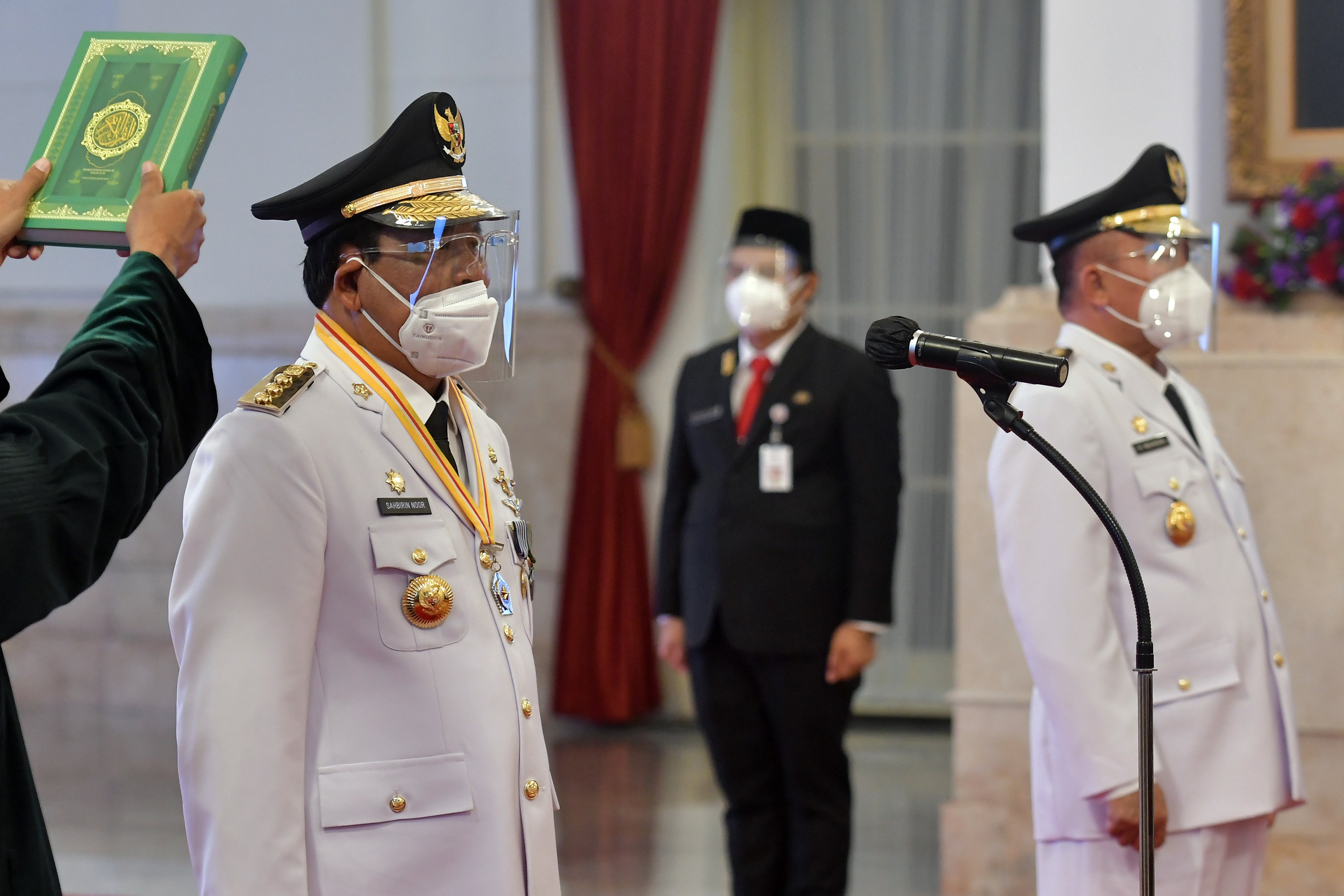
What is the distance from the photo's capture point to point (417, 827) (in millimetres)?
1431

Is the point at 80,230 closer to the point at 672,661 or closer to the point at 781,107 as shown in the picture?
the point at 672,661

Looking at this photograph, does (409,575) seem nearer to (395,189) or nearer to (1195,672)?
(395,189)

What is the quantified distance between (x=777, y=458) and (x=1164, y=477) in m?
1.14

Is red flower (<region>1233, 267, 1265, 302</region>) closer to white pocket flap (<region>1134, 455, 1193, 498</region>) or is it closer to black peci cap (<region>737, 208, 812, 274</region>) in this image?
black peci cap (<region>737, 208, 812, 274</region>)

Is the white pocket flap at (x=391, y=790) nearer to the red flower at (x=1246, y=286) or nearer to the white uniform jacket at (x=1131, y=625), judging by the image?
the white uniform jacket at (x=1131, y=625)

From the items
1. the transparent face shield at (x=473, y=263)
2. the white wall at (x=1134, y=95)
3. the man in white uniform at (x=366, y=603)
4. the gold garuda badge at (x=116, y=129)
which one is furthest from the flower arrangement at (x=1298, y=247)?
the gold garuda badge at (x=116, y=129)

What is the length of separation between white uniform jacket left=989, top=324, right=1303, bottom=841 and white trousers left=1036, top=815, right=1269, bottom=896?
28 millimetres

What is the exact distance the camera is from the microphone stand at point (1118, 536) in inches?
55.5

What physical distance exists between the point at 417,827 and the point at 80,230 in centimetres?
70

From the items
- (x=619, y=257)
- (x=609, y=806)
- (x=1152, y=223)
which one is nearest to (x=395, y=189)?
(x=1152, y=223)

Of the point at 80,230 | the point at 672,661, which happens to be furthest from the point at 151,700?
the point at 80,230

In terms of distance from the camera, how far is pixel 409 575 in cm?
147

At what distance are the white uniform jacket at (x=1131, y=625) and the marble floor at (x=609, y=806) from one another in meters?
1.67

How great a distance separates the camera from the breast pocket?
1.45 m
